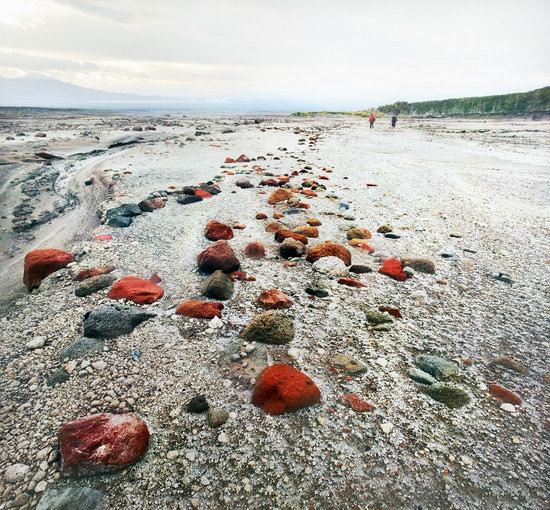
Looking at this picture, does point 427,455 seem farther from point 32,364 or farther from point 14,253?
point 14,253

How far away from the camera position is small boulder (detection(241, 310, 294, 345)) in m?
3.95

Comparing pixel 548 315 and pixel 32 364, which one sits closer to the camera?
pixel 32 364

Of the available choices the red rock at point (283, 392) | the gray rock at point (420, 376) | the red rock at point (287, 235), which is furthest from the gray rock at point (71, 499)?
the red rock at point (287, 235)

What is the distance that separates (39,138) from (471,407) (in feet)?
105

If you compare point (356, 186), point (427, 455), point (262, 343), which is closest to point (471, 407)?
point (427, 455)

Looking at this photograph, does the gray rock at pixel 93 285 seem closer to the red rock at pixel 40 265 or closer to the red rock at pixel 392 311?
the red rock at pixel 40 265

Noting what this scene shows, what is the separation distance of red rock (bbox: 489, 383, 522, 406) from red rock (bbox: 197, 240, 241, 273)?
3714 millimetres

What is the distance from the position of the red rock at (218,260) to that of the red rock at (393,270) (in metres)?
2.44

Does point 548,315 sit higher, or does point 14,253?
point 548,315

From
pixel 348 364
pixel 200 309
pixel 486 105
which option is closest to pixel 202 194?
pixel 200 309

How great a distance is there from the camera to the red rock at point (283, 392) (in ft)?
10.1

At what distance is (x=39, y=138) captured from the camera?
2592cm

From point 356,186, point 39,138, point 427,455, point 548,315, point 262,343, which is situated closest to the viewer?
point 427,455

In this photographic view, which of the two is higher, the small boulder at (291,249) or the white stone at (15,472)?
the small boulder at (291,249)
